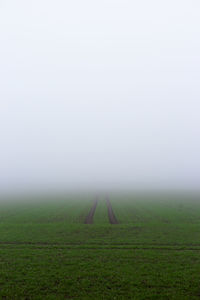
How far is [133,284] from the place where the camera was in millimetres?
11641

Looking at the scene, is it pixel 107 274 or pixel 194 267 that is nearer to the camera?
pixel 107 274

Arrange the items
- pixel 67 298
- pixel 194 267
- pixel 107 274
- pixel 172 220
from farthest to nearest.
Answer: pixel 172 220 → pixel 194 267 → pixel 107 274 → pixel 67 298

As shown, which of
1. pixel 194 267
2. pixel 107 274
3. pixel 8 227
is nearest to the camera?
pixel 107 274

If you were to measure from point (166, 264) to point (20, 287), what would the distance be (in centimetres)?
1256

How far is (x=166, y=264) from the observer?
14.1 m

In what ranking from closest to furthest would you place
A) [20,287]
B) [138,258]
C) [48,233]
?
[20,287], [138,258], [48,233]

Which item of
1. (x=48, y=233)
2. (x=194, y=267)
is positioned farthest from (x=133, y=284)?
(x=48, y=233)

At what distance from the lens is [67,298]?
34.5 feet

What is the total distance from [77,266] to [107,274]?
2.93 metres

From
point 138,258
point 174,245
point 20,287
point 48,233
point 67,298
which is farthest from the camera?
point 48,233

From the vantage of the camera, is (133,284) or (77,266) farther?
(77,266)

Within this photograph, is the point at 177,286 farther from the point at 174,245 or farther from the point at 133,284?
the point at 174,245

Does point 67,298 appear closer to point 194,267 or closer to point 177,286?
point 177,286

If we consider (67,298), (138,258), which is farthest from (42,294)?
(138,258)
